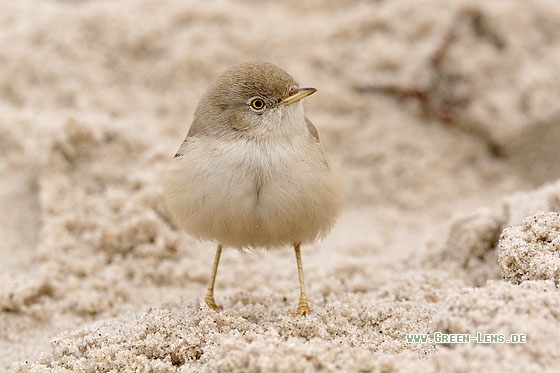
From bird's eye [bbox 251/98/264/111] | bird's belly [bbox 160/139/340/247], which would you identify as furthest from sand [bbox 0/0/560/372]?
bird's eye [bbox 251/98/264/111]

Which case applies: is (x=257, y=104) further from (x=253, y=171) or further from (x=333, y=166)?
(x=333, y=166)

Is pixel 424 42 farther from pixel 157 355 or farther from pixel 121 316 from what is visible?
pixel 157 355

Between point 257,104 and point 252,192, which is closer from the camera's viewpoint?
point 252,192

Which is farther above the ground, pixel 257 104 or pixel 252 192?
pixel 257 104

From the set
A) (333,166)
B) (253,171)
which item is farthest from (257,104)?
(333,166)

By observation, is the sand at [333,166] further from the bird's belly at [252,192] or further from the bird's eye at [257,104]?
the bird's eye at [257,104]

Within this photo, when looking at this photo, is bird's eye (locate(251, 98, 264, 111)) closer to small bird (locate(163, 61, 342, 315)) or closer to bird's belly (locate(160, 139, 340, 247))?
small bird (locate(163, 61, 342, 315))

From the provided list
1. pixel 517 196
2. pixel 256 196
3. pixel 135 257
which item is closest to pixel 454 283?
pixel 517 196

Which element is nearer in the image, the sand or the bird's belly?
the sand
